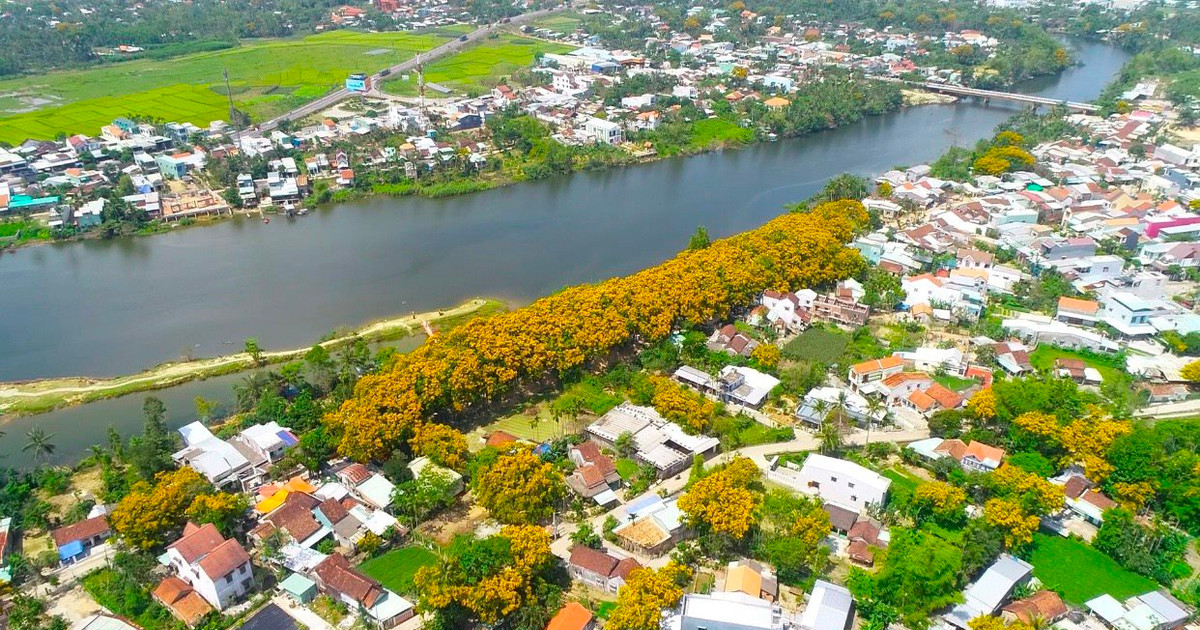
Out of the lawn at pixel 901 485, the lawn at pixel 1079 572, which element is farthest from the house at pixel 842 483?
the lawn at pixel 1079 572

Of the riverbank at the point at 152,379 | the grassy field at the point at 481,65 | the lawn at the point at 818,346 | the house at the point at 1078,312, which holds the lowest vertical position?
the riverbank at the point at 152,379

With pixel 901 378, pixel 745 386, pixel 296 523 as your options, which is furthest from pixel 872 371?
pixel 296 523

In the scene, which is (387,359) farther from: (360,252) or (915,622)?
(915,622)

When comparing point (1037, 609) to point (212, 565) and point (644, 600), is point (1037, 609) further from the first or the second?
point (212, 565)

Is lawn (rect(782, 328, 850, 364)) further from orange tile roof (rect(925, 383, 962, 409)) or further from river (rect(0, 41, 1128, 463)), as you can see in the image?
river (rect(0, 41, 1128, 463))

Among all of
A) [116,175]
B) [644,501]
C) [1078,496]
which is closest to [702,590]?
[644,501]

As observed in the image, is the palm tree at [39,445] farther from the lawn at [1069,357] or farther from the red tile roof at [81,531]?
the lawn at [1069,357]
